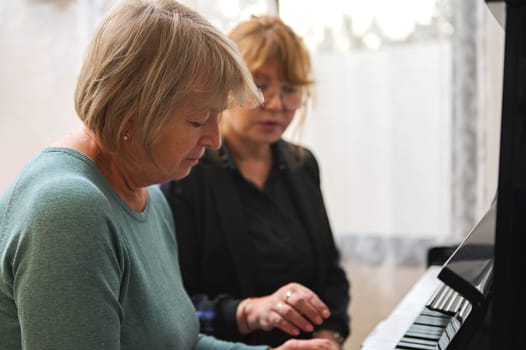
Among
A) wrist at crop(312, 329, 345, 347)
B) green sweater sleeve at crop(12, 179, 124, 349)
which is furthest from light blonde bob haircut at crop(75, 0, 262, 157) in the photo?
wrist at crop(312, 329, 345, 347)

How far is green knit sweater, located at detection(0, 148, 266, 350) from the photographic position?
33.8 inches

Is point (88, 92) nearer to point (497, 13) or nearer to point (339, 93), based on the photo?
point (497, 13)

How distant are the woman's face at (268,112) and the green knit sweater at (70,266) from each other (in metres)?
0.65

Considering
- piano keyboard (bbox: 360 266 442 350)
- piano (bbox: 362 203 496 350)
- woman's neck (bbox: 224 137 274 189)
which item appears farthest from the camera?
woman's neck (bbox: 224 137 274 189)

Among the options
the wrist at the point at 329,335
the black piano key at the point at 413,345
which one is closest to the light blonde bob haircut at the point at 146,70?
the black piano key at the point at 413,345

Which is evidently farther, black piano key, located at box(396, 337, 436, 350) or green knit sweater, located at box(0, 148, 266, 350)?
black piano key, located at box(396, 337, 436, 350)

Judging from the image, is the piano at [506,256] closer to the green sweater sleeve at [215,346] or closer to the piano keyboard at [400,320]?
the piano keyboard at [400,320]

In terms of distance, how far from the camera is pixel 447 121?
7.91ft

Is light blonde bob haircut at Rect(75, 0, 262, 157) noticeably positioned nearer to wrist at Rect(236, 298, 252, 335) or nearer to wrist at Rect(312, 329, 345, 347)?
wrist at Rect(236, 298, 252, 335)

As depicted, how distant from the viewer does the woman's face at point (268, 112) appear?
5.38ft

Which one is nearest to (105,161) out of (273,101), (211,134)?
(211,134)

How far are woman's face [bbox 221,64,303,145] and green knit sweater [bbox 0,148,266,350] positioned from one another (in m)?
0.65

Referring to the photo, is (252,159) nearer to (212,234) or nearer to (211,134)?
(212,234)

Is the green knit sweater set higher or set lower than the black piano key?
higher
